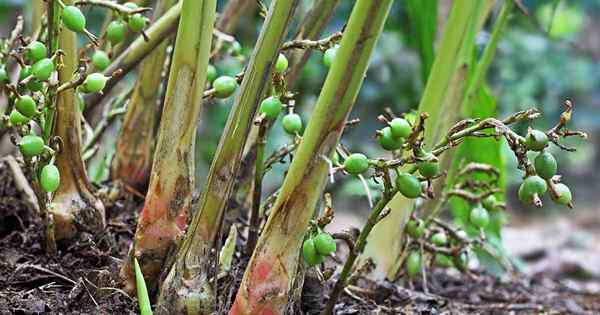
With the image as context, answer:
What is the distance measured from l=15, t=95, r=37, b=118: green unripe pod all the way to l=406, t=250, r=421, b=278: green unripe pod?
16.4 inches

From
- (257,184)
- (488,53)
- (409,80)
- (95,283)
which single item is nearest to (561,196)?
(257,184)

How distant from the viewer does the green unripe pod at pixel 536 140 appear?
44cm

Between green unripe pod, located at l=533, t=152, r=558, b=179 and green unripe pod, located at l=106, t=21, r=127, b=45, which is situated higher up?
green unripe pod, located at l=533, t=152, r=558, b=179

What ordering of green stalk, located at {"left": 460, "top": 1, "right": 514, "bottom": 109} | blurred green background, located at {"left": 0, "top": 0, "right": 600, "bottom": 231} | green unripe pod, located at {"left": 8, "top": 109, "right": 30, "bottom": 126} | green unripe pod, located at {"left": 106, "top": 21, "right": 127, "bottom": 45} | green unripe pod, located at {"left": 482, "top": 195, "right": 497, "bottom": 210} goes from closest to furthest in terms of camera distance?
green unripe pod, located at {"left": 8, "top": 109, "right": 30, "bottom": 126}, green unripe pod, located at {"left": 106, "top": 21, "right": 127, "bottom": 45}, green unripe pod, located at {"left": 482, "top": 195, "right": 497, "bottom": 210}, green stalk, located at {"left": 460, "top": 1, "right": 514, "bottom": 109}, blurred green background, located at {"left": 0, "top": 0, "right": 600, "bottom": 231}

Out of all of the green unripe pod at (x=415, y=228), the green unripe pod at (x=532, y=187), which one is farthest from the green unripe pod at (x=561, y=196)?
the green unripe pod at (x=415, y=228)

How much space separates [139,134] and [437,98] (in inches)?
12.7

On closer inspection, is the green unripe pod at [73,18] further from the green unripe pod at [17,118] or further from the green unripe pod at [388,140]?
the green unripe pod at [388,140]

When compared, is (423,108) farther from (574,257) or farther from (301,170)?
(574,257)

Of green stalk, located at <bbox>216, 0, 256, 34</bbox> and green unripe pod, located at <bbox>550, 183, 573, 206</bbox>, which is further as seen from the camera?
green stalk, located at <bbox>216, 0, 256, 34</bbox>

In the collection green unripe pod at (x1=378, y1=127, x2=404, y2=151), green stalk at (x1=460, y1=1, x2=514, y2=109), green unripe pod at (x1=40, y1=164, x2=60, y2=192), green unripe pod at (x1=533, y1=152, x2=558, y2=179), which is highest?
green stalk at (x1=460, y1=1, x2=514, y2=109)

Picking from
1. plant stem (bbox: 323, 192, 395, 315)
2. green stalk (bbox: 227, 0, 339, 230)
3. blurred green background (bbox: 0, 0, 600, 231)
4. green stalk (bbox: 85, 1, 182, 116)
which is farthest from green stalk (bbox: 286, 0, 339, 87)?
blurred green background (bbox: 0, 0, 600, 231)

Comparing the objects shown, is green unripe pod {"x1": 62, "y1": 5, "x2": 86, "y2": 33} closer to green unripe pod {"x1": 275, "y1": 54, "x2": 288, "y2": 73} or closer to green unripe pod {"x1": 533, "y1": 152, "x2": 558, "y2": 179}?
green unripe pod {"x1": 275, "y1": 54, "x2": 288, "y2": 73}

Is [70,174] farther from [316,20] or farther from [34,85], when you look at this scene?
[316,20]

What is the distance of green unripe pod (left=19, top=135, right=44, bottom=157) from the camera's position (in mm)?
533
